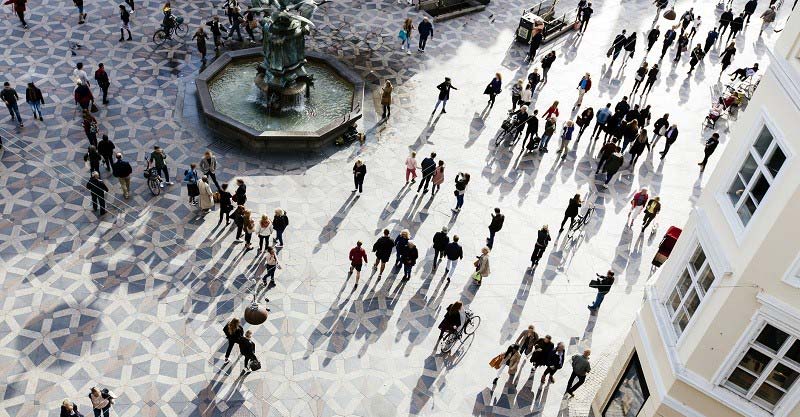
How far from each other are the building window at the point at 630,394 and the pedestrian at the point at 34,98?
1681 centimetres

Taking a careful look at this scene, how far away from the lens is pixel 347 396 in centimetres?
1385

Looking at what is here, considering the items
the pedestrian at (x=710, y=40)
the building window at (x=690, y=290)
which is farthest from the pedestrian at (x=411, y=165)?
the pedestrian at (x=710, y=40)

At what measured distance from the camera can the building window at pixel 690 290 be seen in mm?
10836

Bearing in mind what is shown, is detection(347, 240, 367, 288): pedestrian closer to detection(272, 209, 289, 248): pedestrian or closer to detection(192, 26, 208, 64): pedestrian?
detection(272, 209, 289, 248): pedestrian

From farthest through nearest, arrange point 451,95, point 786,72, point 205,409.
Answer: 1. point 451,95
2. point 205,409
3. point 786,72

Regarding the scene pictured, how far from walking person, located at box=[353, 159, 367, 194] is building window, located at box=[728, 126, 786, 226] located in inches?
376

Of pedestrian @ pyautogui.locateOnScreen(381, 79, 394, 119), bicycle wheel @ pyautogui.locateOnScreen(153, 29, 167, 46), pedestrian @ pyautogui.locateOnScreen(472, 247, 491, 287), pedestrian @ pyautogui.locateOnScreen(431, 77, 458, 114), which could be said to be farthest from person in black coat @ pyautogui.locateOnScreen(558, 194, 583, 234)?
bicycle wheel @ pyautogui.locateOnScreen(153, 29, 167, 46)

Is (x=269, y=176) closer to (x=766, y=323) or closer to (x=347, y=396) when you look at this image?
(x=347, y=396)

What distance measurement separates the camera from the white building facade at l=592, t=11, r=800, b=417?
9.27 meters

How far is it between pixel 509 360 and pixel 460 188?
5289 millimetres

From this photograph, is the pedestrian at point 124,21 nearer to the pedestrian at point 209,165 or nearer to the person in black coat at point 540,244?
the pedestrian at point 209,165

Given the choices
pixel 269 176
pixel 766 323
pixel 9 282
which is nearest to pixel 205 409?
pixel 9 282

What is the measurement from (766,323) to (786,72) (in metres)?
3.51

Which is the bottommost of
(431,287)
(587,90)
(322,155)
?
(431,287)
